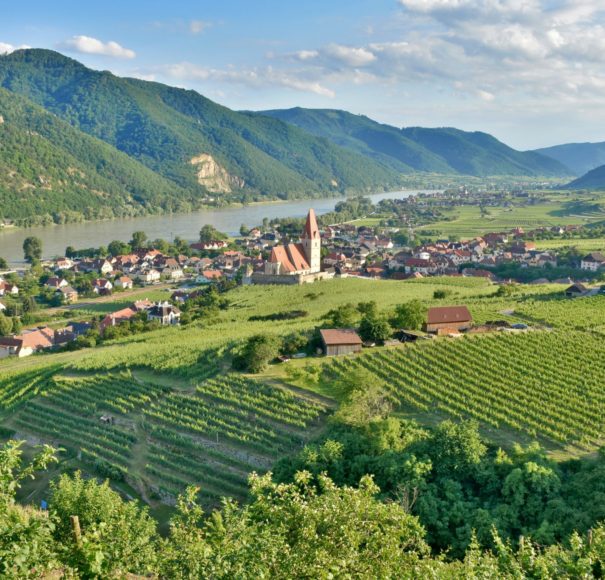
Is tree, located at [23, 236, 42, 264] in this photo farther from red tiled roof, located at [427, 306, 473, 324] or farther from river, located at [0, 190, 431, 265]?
red tiled roof, located at [427, 306, 473, 324]

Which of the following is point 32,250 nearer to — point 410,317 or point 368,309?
point 368,309

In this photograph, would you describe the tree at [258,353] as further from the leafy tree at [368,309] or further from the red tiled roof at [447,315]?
the red tiled roof at [447,315]

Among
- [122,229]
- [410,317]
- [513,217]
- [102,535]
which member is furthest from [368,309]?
[513,217]

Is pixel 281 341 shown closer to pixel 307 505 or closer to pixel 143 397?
pixel 143 397

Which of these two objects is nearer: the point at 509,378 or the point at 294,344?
the point at 509,378

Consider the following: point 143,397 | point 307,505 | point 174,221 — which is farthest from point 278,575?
point 174,221

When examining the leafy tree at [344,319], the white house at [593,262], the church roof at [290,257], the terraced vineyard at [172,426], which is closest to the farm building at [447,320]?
the leafy tree at [344,319]
